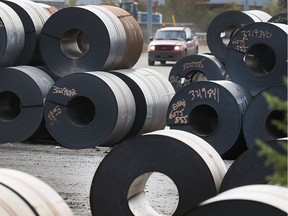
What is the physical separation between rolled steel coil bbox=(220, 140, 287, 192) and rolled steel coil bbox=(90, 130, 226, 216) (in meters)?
0.19

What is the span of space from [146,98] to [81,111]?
113 cm

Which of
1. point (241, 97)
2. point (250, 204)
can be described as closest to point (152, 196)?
point (241, 97)

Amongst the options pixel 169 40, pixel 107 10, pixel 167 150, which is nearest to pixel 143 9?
pixel 169 40

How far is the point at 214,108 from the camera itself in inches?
481

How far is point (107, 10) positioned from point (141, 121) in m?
2.00

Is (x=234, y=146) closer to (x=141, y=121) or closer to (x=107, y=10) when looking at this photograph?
(x=141, y=121)

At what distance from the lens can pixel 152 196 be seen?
923cm

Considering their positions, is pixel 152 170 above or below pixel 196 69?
above

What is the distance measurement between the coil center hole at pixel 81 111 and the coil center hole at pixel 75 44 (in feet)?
2.60

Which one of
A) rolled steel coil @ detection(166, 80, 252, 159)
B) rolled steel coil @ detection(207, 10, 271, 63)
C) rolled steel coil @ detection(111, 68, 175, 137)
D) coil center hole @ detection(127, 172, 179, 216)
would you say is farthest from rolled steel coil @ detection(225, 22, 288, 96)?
rolled steel coil @ detection(207, 10, 271, 63)

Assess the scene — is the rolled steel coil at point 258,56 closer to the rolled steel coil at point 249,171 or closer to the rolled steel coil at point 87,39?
the rolled steel coil at point 87,39

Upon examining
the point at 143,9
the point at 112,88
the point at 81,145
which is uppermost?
the point at 112,88

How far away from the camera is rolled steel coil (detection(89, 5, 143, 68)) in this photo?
13.7 m

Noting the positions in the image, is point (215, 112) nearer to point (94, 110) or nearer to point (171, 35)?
point (94, 110)
